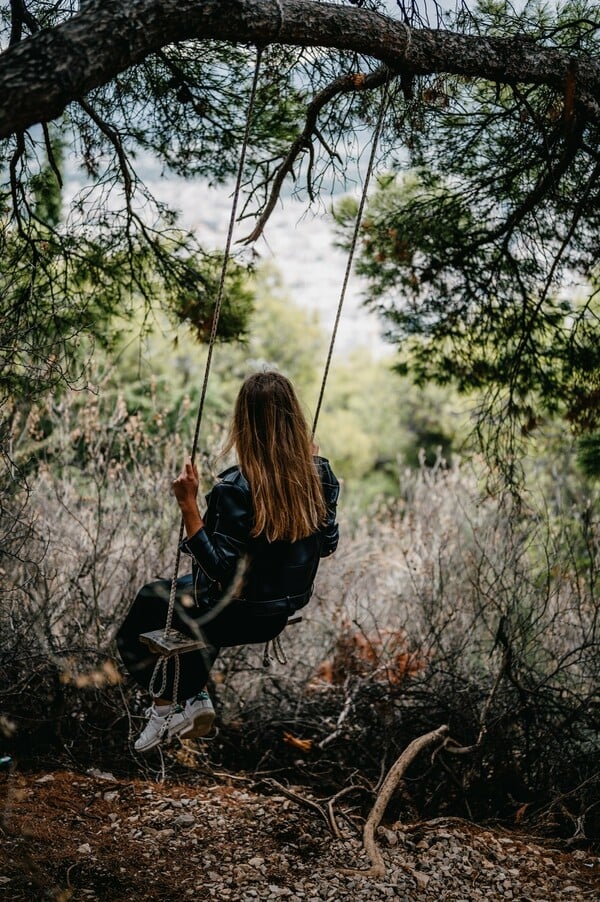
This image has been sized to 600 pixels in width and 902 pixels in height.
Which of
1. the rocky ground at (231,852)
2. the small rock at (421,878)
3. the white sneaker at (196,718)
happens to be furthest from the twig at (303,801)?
the white sneaker at (196,718)

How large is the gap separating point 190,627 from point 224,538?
1.58ft

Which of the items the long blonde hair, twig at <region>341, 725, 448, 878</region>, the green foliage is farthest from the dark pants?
the green foliage

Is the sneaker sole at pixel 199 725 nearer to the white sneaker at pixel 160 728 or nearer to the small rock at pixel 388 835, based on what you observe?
the white sneaker at pixel 160 728

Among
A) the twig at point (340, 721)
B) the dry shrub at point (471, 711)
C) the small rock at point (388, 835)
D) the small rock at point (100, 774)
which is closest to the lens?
the small rock at point (388, 835)

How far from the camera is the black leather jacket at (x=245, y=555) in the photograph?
285 cm

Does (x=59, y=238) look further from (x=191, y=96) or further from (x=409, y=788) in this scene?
(x=409, y=788)

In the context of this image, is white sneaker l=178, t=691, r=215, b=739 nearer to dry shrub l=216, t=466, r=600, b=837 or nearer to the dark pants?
the dark pants

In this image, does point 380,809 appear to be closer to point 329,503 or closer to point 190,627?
point 190,627

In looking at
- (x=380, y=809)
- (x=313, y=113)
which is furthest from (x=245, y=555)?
(x=313, y=113)

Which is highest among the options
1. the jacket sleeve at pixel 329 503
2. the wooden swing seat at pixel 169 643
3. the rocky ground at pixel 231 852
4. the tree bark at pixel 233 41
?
the tree bark at pixel 233 41

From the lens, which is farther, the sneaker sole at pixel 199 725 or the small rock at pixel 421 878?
the sneaker sole at pixel 199 725

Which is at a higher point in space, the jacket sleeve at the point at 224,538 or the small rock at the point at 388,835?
the jacket sleeve at the point at 224,538

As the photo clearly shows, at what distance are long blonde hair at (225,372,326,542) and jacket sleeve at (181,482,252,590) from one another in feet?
Answer: 0.18

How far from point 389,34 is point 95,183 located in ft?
6.56
